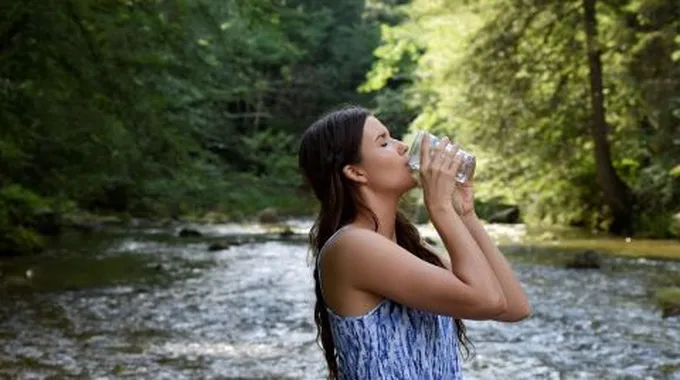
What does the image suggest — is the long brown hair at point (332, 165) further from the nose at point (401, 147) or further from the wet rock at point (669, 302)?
the wet rock at point (669, 302)

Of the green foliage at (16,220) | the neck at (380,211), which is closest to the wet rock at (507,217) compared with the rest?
the green foliage at (16,220)

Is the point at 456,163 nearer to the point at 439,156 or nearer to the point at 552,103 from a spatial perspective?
the point at 439,156

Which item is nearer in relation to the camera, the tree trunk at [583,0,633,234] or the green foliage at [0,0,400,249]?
the green foliage at [0,0,400,249]

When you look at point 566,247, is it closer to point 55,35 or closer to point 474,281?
point 55,35

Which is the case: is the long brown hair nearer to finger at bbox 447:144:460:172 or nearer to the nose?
the nose

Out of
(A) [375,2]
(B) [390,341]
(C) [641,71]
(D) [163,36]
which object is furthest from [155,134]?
(A) [375,2]

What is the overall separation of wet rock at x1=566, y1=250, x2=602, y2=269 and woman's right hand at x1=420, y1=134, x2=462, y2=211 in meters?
13.1

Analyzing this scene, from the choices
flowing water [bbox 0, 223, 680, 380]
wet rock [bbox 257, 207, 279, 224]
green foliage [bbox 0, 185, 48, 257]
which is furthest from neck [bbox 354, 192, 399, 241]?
wet rock [bbox 257, 207, 279, 224]

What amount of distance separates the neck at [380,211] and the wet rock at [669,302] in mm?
8662

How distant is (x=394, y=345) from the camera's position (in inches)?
89.7

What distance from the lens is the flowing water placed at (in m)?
8.09

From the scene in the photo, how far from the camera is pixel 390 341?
89.8 inches

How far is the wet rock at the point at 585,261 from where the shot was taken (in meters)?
15.0

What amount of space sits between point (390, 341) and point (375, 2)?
3810 cm
